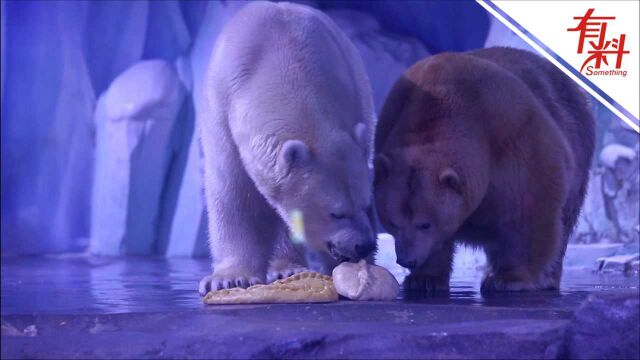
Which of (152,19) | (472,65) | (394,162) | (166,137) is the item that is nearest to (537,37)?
(472,65)

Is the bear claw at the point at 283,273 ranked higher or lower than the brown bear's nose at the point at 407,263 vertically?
lower

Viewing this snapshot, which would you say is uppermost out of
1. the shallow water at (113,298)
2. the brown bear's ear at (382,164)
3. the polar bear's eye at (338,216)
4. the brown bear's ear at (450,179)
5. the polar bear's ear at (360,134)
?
the polar bear's ear at (360,134)

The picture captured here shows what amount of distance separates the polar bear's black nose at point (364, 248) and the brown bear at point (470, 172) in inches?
11.3

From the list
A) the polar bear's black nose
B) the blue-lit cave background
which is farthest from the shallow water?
the blue-lit cave background

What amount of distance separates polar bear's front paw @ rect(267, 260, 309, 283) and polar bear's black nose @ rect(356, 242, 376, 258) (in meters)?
0.81

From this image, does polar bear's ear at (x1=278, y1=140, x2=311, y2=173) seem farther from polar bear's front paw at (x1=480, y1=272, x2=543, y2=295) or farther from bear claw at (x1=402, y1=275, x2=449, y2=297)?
polar bear's front paw at (x1=480, y1=272, x2=543, y2=295)

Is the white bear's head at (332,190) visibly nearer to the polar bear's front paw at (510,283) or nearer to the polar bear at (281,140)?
the polar bear at (281,140)

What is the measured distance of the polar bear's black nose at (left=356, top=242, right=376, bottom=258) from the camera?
3156 millimetres

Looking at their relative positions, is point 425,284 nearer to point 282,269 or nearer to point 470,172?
point 470,172

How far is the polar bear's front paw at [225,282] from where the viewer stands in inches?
132

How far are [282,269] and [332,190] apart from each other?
40.1 inches

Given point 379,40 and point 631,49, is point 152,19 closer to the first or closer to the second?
point 379,40

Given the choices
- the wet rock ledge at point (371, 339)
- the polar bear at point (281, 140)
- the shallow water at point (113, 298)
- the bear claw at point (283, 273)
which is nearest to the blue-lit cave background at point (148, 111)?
the shallow water at point (113, 298)

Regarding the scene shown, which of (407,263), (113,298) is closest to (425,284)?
(407,263)
